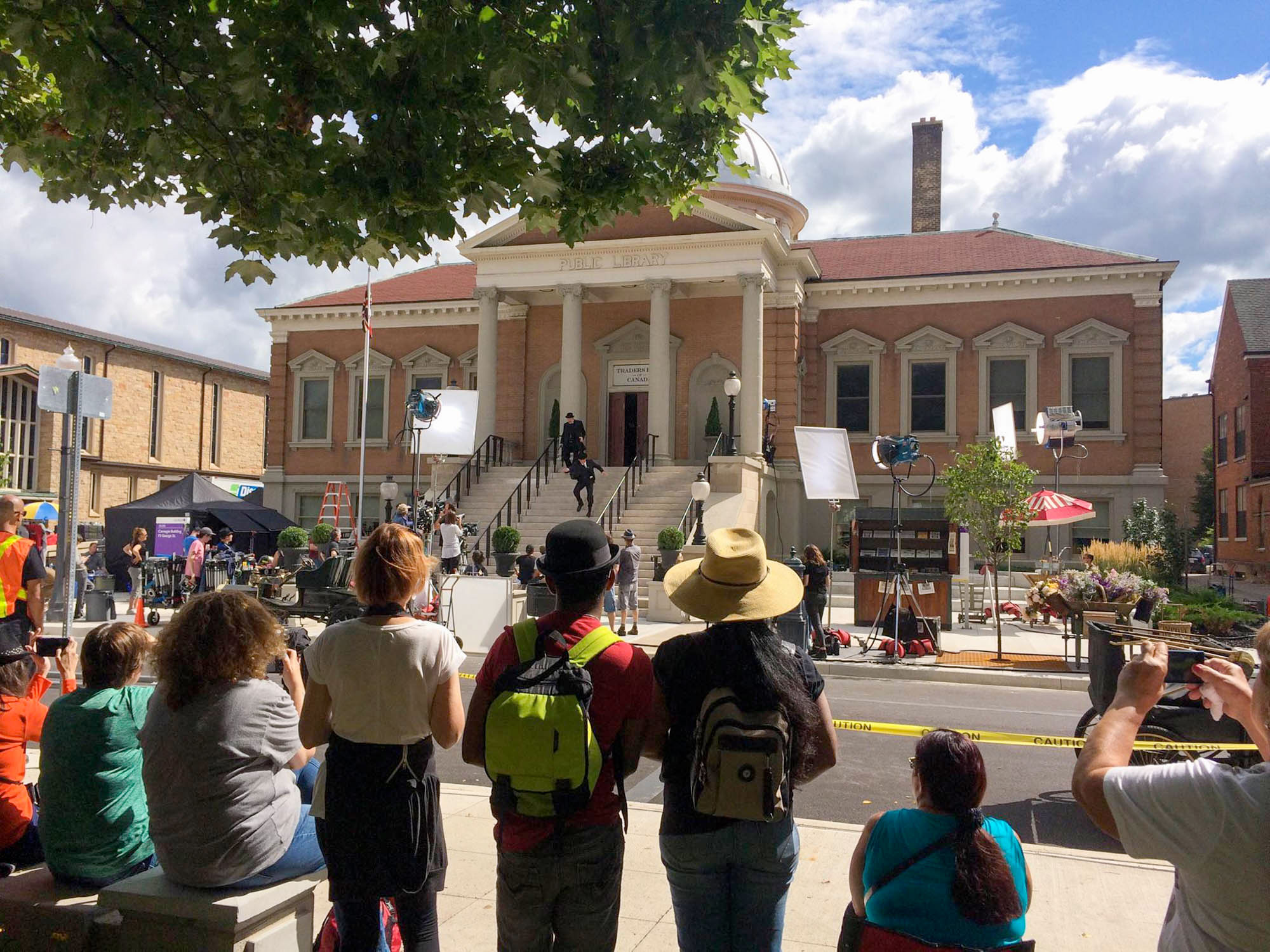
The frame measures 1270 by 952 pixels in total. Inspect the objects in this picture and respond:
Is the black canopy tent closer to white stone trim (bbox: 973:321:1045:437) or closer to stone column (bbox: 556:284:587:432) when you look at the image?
stone column (bbox: 556:284:587:432)

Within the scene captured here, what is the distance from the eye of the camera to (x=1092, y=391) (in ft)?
95.5

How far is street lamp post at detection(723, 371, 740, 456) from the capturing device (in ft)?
81.7

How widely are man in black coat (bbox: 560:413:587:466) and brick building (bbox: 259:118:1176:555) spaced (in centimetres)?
269

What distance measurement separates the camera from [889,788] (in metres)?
7.43

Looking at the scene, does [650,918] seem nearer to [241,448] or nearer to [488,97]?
[488,97]

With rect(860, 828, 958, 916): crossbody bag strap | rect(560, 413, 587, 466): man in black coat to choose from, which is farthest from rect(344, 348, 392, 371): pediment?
rect(860, 828, 958, 916): crossbody bag strap

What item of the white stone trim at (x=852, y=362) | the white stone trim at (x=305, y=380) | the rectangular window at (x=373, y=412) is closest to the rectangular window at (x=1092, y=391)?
the white stone trim at (x=852, y=362)

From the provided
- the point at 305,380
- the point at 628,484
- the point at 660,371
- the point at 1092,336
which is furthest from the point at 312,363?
the point at 1092,336

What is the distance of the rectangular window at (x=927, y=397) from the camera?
99.6ft

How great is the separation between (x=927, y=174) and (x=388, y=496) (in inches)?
935

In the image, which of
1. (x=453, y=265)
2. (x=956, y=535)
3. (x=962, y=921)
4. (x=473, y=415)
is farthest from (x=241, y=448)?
(x=962, y=921)

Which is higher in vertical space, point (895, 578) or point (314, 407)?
point (314, 407)

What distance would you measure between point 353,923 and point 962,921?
1.99 meters

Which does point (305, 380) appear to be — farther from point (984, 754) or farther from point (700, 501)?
point (984, 754)
